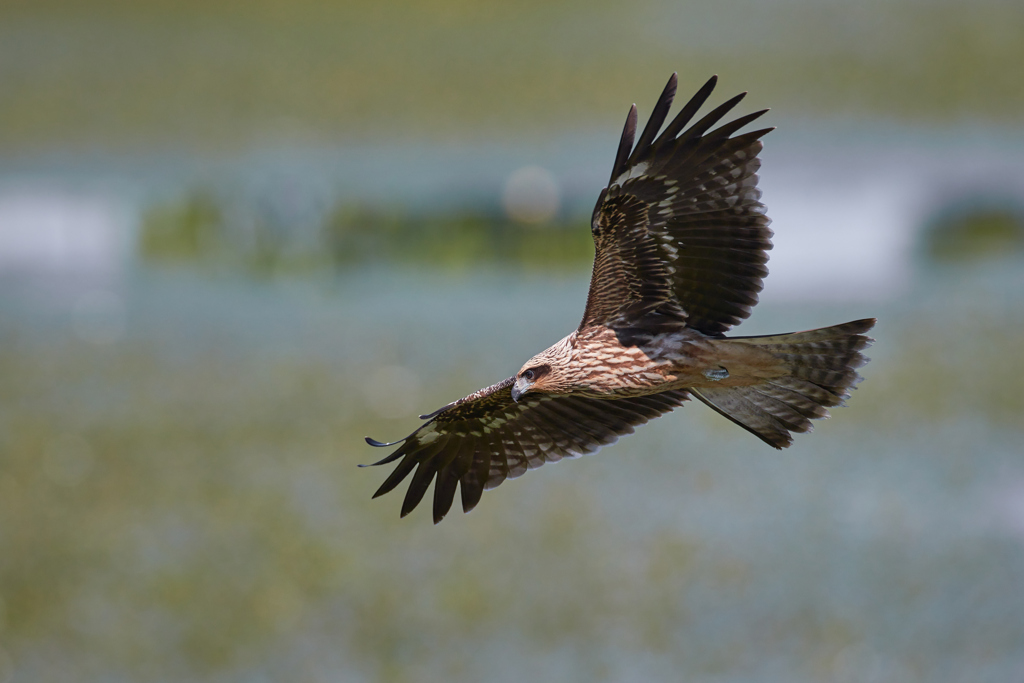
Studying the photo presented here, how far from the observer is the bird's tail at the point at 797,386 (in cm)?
567

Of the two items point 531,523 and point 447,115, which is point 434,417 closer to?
point 531,523

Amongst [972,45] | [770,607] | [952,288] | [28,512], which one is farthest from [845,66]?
[28,512]

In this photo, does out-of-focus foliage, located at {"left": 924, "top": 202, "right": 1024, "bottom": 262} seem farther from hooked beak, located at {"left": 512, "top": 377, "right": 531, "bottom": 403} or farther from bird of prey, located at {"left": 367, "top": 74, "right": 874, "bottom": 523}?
hooked beak, located at {"left": 512, "top": 377, "right": 531, "bottom": 403}

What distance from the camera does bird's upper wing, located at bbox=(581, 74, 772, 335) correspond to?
551cm

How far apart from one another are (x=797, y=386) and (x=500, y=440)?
1.72m

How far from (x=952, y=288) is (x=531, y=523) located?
294 inches

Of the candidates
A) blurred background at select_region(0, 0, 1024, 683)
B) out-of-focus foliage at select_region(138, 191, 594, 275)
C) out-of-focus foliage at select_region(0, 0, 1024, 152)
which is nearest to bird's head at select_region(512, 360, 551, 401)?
blurred background at select_region(0, 0, 1024, 683)

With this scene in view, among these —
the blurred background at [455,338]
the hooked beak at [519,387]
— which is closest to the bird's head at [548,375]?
the hooked beak at [519,387]

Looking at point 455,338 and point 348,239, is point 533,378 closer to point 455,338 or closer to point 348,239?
point 455,338

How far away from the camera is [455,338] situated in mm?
16609

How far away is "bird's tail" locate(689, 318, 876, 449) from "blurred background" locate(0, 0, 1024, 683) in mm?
5474

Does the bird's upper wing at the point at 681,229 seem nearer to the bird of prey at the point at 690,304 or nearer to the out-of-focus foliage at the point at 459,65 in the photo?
the bird of prey at the point at 690,304

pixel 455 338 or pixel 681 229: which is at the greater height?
pixel 681 229

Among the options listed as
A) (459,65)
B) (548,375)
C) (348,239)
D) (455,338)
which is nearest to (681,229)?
(548,375)
